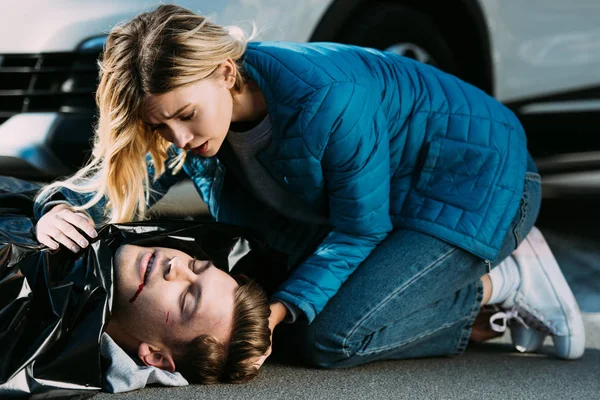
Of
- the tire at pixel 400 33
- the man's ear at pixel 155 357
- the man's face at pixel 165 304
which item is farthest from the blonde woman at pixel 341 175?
the tire at pixel 400 33

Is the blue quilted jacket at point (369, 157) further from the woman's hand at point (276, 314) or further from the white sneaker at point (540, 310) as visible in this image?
the white sneaker at point (540, 310)

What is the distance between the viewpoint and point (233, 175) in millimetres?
3111

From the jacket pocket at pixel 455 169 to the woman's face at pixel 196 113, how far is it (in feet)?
2.30

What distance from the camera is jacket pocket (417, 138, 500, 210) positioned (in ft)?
9.38

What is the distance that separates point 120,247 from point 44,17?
1132mm

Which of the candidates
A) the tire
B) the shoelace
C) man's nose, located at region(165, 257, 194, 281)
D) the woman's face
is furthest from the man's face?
the tire

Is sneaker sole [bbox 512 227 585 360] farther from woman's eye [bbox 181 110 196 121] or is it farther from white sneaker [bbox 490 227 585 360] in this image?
woman's eye [bbox 181 110 196 121]

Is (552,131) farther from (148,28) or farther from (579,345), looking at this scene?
(148,28)

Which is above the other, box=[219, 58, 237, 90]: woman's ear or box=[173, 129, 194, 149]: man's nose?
box=[219, 58, 237, 90]: woman's ear

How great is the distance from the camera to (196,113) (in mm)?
2531

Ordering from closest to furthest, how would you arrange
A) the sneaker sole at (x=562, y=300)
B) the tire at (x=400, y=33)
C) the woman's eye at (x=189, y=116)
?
the woman's eye at (x=189, y=116) → the sneaker sole at (x=562, y=300) → the tire at (x=400, y=33)

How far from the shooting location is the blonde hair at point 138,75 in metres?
2.49

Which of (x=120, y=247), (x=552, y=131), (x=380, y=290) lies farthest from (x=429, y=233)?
(x=552, y=131)

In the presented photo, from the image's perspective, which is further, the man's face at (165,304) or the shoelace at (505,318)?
the shoelace at (505,318)
